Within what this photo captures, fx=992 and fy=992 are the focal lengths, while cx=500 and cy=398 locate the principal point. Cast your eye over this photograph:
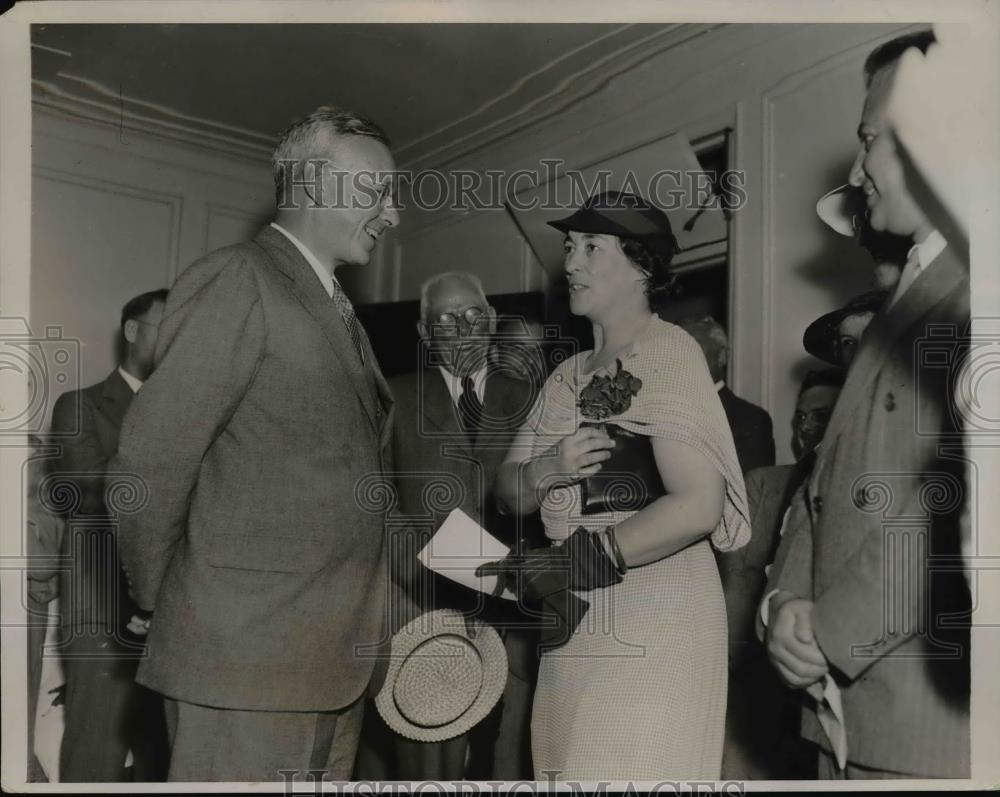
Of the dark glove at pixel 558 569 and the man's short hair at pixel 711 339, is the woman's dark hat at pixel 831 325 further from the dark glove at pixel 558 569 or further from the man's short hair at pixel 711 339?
the dark glove at pixel 558 569

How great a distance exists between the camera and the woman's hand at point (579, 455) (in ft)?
7.25

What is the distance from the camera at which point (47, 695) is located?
95.8 inches

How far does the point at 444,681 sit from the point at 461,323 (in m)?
0.88

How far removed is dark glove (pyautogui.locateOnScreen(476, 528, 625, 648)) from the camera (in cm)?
218

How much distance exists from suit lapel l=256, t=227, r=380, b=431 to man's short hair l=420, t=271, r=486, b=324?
341 millimetres

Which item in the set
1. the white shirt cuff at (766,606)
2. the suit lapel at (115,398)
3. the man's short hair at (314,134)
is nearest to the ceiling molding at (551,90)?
the man's short hair at (314,134)

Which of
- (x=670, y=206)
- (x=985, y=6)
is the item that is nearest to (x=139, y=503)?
(x=670, y=206)

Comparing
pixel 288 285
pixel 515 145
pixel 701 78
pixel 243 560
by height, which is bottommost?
pixel 243 560

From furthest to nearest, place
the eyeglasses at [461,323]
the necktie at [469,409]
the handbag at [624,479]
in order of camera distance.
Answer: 1. the eyeglasses at [461,323]
2. the necktie at [469,409]
3. the handbag at [624,479]

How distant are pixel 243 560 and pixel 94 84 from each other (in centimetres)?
130

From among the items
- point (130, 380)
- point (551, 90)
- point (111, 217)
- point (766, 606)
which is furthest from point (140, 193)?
point (766, 606)

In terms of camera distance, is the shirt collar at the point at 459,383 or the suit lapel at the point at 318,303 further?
the shirt collar at the point at 459,383

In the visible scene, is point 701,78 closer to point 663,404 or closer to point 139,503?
point 663,404

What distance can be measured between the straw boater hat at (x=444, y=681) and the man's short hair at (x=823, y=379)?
0.92 m
